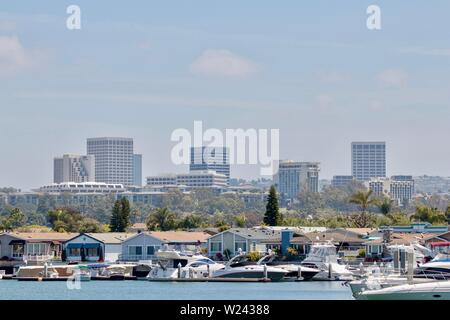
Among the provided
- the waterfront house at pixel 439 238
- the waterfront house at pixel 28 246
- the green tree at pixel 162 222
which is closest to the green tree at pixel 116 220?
the green tree at pixel 162 222

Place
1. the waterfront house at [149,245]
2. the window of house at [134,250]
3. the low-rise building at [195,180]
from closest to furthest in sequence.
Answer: the waterfront house at [149,245]
the window of house at [134,250]
the low-rise building at [195,180]

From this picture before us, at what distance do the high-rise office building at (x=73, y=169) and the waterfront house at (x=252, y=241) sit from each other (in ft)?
197

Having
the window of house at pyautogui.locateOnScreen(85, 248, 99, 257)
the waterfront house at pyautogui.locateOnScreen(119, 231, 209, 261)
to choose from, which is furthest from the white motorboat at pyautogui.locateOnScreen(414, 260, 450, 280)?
the window of house at pyautogui.locateOnScreen(85, 248, 99, 257)

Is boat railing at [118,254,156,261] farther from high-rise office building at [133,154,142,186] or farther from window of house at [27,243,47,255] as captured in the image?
high-rise office building at [133,154,142,186]

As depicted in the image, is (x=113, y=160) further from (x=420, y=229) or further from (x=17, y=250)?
(x=420, y=229)

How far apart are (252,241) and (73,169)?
7477 centimetres

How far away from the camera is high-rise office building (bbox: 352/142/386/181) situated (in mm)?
113400

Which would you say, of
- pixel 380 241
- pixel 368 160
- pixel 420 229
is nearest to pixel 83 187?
pixel 368 160

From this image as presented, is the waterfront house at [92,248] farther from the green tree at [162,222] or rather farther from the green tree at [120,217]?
the green tree at [162,222]

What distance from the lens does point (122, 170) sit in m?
144

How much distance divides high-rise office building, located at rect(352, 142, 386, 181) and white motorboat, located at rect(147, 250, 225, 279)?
1774 inches

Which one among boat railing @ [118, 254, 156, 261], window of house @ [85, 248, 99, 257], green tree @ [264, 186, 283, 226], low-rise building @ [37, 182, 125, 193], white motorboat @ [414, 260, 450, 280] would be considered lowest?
boat railing @ [118, 254, 156, 261]

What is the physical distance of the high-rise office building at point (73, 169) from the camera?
137 metres

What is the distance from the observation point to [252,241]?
2872 inches
